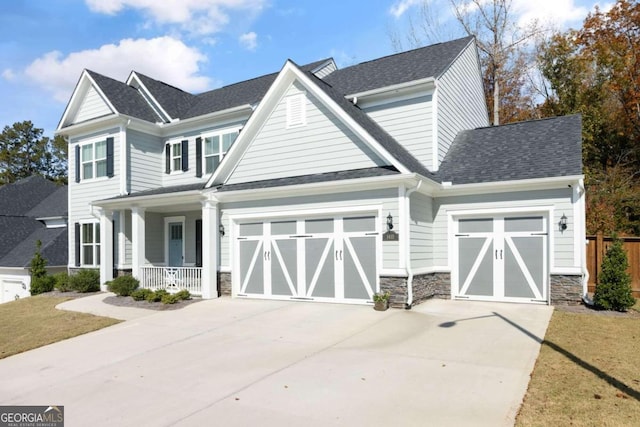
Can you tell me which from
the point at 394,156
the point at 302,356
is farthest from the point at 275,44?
the point at 302,356

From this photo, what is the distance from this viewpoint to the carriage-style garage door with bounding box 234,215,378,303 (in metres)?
11.6

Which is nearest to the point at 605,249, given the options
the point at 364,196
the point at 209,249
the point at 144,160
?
the point at 364,196

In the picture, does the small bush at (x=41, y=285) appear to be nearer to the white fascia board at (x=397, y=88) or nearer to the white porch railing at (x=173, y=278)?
the white porch railing at (x=173, y=278)

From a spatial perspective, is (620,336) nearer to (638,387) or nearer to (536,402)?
(638,387)

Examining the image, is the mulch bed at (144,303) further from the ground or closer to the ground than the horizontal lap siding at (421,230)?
closer to the ground

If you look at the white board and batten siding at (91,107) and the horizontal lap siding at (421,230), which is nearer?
the horizontal lap siding at (421,230)

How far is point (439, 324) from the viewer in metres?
9.26

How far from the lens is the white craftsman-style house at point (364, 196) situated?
11.3m

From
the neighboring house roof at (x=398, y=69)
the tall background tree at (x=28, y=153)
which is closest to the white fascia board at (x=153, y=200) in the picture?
the neighboring house roof at (x=398, y=69)

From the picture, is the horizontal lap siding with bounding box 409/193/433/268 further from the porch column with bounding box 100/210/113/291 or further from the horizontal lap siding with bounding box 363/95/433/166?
the porch column with bounding box 100/210/113/291

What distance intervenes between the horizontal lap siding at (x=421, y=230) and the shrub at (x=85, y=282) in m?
11.7

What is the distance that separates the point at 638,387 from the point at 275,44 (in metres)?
16.0

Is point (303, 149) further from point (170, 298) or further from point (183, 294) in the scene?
point (170, 298)

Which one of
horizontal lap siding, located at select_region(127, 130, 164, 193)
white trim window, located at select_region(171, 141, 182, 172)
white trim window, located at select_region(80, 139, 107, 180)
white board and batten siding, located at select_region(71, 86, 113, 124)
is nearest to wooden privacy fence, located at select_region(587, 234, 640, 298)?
white trim window, located at select_region(171, 141, 182, 172)
